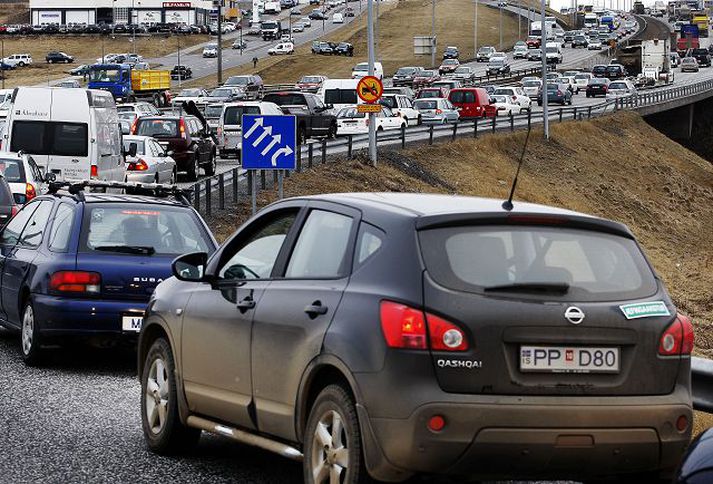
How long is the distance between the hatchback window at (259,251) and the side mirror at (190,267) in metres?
0.23

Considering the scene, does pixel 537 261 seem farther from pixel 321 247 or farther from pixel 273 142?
pixel 273 142

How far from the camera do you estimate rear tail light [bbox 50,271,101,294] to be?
1291 cm

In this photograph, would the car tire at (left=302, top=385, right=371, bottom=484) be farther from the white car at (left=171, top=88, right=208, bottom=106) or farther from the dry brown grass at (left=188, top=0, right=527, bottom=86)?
the dry brown grass at (left=188, top=0, right=527, bottom=86)

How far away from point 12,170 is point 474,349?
20.7 meters

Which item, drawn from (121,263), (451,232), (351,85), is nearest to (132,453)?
(451,232)

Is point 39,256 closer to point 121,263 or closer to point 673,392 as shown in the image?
point 121,263

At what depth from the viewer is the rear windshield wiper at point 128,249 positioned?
13.1 meters

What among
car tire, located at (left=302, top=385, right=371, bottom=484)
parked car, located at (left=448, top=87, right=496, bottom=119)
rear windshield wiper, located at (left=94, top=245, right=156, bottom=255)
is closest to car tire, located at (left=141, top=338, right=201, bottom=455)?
car tire, located at (left=302, top=385, right=371, bottom=484)

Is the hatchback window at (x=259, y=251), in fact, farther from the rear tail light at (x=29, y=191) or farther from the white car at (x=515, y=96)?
the white car at (x=515, y=96)

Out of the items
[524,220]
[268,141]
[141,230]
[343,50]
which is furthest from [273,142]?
[343,50]

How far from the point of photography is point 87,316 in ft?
42.1

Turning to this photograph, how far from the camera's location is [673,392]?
22.9 feet

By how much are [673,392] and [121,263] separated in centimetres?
686

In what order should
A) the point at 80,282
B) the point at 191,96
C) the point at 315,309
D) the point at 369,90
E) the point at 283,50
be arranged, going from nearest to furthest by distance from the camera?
the point at 315,309 → the point at 80,282 → the point at 369,90 → the point at 191,96 → the point at 283,50
